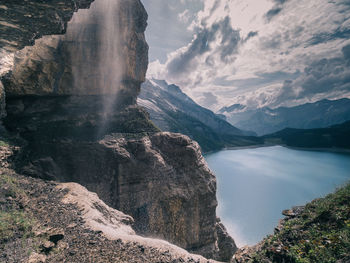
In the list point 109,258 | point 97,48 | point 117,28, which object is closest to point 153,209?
point 109,258

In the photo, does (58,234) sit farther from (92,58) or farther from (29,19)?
(92,58)

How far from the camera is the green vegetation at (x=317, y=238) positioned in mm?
6133

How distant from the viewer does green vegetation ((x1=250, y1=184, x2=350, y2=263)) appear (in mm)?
6133

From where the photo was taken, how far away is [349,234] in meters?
6.29

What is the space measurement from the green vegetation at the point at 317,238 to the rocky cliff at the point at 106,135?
12118 millimetres

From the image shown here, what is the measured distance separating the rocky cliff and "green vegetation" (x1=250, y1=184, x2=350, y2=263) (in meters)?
12.1

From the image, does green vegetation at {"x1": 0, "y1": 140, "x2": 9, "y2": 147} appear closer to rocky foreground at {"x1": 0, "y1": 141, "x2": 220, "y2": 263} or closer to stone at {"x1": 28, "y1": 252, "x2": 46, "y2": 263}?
rocky foreground at {"x1": 0, "y1": 141, "x2": 220, "y2": 263}

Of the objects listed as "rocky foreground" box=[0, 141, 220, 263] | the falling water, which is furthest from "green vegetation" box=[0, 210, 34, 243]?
the falling water

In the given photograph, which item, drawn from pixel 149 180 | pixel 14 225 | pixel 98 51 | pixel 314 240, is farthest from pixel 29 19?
pixel 314 240

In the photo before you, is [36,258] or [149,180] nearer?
[36,258]

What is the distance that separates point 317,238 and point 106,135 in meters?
19.9

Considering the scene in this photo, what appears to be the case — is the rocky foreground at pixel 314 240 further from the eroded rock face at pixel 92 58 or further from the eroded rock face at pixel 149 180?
the eroded rock face at pixel 92 58

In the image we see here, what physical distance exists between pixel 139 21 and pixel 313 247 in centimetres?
3149

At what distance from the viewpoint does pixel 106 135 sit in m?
20.6
